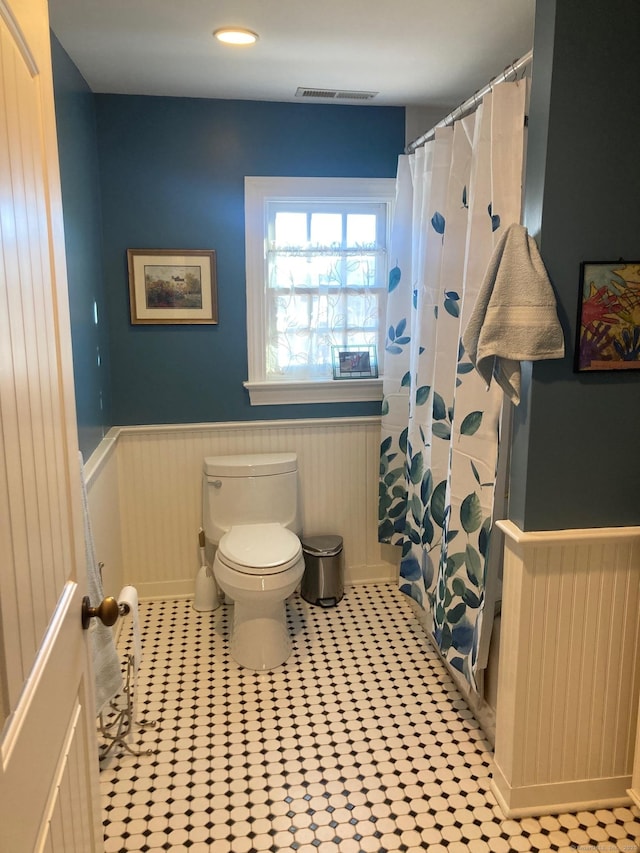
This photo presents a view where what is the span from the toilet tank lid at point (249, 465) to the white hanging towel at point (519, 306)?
1.54 metres

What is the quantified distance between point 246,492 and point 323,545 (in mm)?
488

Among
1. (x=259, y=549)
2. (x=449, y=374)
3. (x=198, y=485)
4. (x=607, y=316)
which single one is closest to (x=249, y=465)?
(x=198, y=485)

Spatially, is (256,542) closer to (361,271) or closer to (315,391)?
(315,391)

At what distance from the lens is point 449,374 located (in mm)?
2391

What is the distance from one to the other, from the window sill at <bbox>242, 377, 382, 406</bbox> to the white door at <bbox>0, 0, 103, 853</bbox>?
76.4 inches

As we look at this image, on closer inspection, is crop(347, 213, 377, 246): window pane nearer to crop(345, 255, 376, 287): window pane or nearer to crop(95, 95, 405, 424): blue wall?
crop(345, 255, 376, 287): window pane

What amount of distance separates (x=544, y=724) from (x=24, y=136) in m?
1.95

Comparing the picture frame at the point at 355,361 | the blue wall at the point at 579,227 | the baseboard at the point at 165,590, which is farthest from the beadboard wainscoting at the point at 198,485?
the blue wall at the point at 579,227

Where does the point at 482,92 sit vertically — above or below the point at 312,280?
above

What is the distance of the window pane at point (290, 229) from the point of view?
3.09 m

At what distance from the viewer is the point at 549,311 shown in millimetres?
1661

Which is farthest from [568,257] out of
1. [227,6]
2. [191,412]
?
[191,412]

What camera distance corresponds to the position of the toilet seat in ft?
8.44

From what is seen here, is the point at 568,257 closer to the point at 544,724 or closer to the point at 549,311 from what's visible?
the point at 549,311
